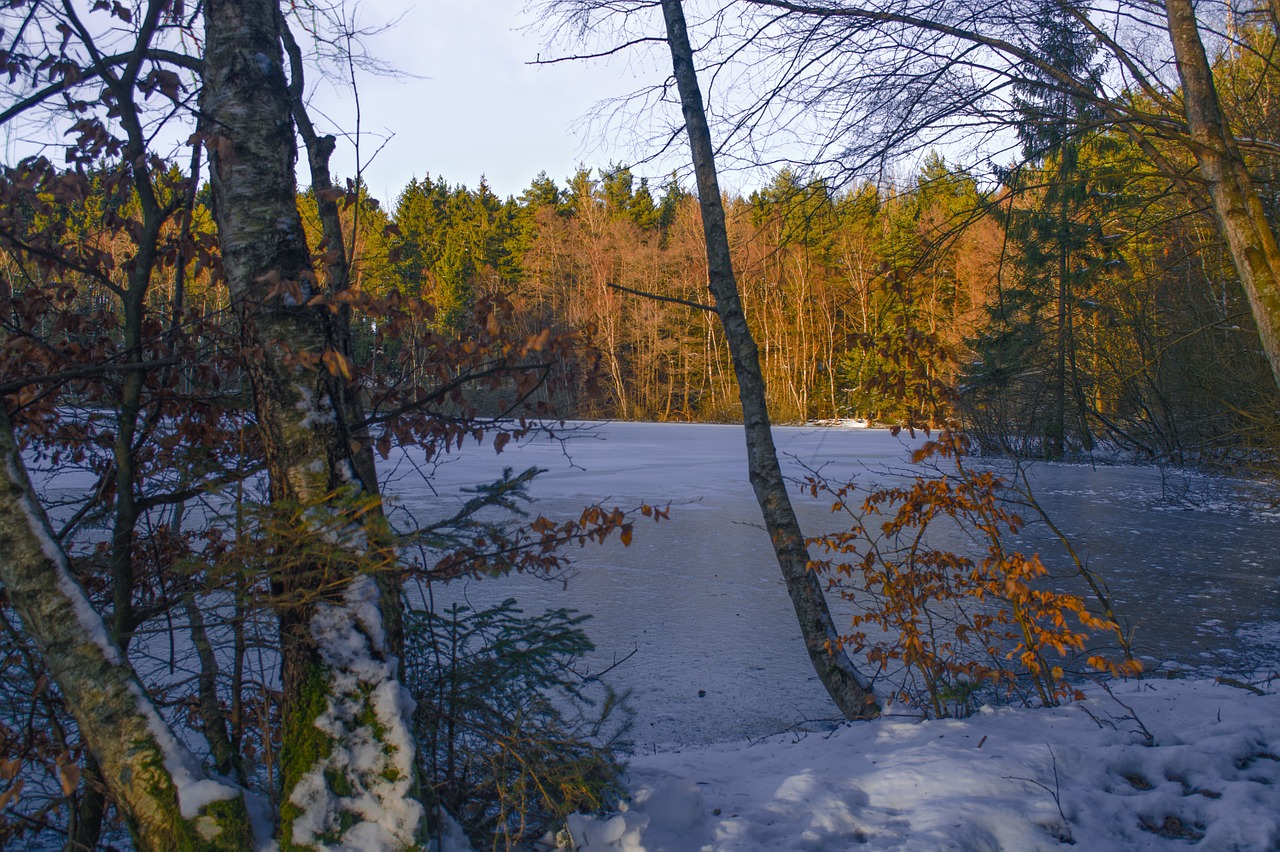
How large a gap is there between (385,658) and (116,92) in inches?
71.1

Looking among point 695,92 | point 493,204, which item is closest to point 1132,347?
point 695,92

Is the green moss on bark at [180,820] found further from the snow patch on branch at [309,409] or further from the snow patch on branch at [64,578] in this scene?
the snow patch on branch at [309,409]

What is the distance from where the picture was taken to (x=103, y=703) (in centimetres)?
179

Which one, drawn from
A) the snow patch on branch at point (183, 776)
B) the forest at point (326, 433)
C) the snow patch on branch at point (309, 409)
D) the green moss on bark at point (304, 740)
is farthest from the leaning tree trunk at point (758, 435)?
the snow patch on branch at point (183, 776)

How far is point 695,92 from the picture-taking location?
4395mm

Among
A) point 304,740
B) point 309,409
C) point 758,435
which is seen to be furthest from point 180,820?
point 758,435

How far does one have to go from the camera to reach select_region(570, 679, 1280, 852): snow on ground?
8.06ft

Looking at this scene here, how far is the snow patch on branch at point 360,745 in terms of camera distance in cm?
191

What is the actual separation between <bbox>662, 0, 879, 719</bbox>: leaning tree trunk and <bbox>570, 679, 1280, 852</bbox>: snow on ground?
573 millimetres

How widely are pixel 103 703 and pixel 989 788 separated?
8.47 ft

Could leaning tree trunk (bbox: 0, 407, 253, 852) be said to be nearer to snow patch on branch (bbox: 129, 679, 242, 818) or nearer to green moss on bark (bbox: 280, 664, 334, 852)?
snow patch on branch (bbox: 129, 679, 242, 818)

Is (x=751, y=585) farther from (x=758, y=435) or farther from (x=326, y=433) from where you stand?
(x=326, y=433)

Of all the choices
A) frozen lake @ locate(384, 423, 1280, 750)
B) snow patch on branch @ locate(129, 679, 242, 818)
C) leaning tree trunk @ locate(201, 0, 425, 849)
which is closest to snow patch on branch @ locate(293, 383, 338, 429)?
leaning tree trunk @ locate(201, 0, 425, 849)

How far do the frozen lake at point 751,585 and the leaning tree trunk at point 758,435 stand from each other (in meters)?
0.27
